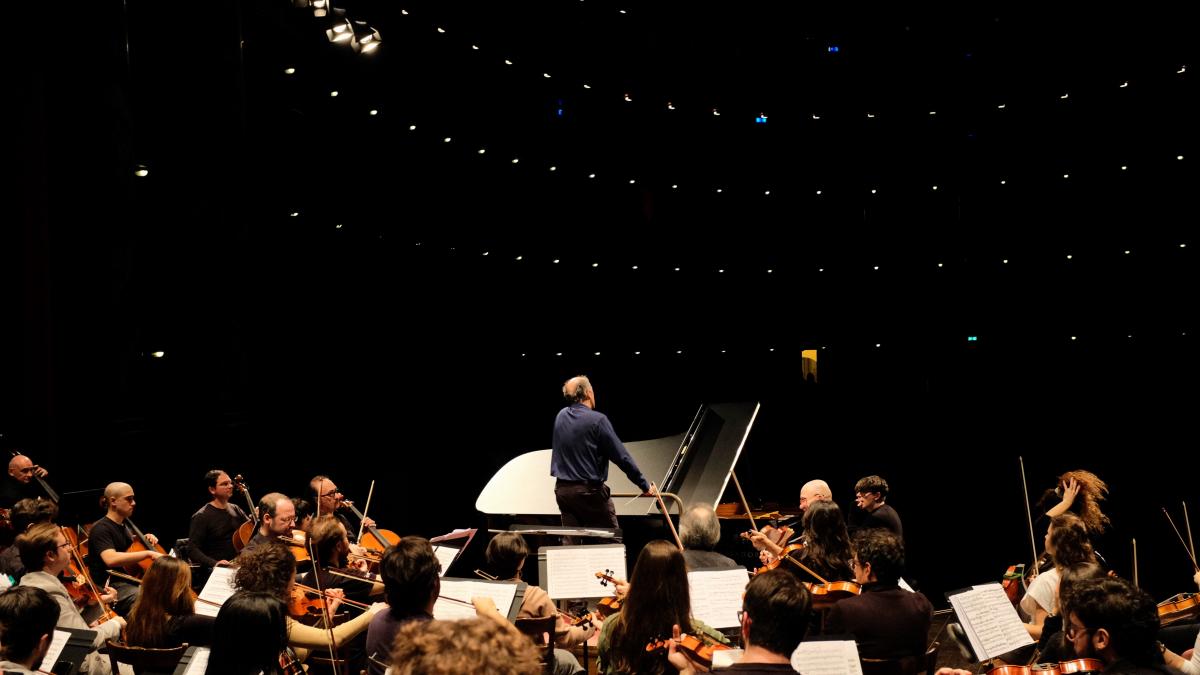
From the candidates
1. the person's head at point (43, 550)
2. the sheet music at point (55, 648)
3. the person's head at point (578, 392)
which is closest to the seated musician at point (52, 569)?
the person's head at point (43, 550)

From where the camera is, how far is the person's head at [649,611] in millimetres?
3947

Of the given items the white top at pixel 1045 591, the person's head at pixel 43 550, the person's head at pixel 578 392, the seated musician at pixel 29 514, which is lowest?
the white top at pixel 1045 591

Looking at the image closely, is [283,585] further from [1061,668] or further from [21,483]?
[21,483]

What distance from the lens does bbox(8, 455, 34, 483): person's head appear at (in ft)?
23.3

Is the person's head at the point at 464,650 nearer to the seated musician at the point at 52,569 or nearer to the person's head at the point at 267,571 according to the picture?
the person's head at the point at 267,571

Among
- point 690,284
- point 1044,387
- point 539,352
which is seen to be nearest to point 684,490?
point 539,352

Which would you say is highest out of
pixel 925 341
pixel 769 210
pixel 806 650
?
pixel 769 210

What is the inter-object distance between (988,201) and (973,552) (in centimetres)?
324

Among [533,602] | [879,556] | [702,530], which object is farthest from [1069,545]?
[533,602]

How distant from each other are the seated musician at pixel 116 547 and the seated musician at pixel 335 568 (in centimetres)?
141

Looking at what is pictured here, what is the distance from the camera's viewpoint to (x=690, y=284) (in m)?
10.5

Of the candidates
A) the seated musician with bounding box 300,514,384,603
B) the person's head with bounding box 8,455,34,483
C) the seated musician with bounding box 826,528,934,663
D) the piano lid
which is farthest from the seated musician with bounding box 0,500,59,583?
the seated musician with bounding box 826,528,934,663

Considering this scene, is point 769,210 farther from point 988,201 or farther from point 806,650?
point 806,650

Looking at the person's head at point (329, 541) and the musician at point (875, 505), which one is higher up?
the person's head at point (329, 541)
